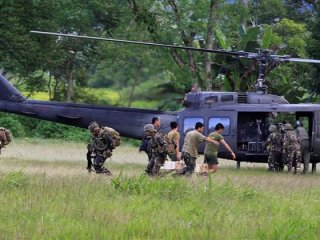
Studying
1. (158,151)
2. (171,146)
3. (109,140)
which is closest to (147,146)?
(171,146)

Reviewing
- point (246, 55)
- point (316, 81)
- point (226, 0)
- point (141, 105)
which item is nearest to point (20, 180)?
point (246, 55)

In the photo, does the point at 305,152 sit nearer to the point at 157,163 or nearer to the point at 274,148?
the point at 274,148

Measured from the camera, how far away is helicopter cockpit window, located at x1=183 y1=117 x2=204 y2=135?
68.7ft

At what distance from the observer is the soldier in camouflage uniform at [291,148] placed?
1945 cm

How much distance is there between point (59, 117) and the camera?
21688mm

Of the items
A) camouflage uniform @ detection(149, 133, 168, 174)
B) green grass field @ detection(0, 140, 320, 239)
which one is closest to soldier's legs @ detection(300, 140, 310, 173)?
green grass field @ detection(0, 140, 320, 239)

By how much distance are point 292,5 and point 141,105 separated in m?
18.6

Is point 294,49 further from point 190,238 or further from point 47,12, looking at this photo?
point 190,238

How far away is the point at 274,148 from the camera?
19.7 m

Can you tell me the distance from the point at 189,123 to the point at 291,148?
2.92 meters

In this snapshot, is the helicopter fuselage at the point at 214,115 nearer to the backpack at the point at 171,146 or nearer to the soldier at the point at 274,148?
the soldier at the point at 274,148

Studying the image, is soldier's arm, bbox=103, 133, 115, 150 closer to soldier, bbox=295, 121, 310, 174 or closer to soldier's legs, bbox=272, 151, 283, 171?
soldier's legs, bbox=272, 151, 283, 171

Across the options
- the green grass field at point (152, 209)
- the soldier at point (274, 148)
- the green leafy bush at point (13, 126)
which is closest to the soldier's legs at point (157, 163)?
the green grass field at point (152, 209)

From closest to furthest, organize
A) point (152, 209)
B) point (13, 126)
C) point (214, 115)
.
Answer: point (152, 209) < point (214, 115) < point (13, 126)
